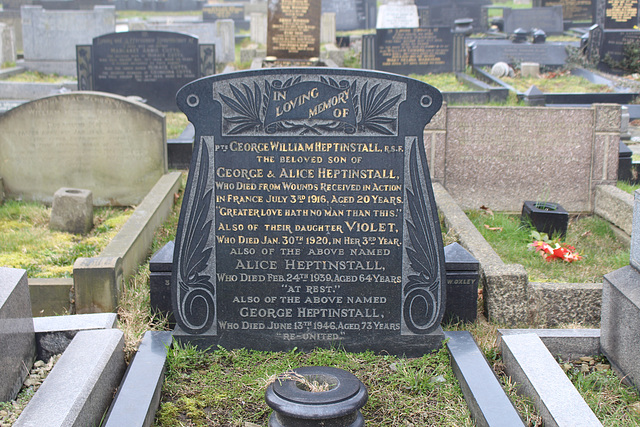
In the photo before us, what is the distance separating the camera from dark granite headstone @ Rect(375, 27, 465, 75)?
14289 mm

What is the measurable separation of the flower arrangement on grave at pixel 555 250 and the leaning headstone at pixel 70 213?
3979 millimetres

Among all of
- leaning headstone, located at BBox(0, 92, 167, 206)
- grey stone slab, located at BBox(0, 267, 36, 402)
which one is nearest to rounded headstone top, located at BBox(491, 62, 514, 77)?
leaning headstone, located at BBox(0, 92, 167, 206)

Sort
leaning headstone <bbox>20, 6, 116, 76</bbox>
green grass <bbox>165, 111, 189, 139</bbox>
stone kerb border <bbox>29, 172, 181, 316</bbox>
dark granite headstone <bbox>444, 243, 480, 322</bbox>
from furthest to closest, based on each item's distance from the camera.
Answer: leaning headstone <bbox>20, 6, 116, 76</bbox>
green grass <bbox>165, 111, 189, 139</bbox>
stone kerb border <bbox>29, 172, 181, 316</bbox>
dark granite headstone <bbox>444, 243, 480, 322</bbox>

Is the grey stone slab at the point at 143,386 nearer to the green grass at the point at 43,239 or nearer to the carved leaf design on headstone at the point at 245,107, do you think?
the carved leaf design on headstone at the point at 245,107

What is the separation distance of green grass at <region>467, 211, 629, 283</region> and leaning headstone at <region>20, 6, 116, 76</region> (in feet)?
37.5

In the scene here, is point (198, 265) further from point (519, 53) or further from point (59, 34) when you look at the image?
point (519, 53)

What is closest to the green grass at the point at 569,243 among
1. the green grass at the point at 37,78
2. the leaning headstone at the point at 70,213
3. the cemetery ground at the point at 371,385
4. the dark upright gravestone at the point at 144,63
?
the cemetery ground at the point at 371,385

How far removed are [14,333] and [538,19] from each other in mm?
22640

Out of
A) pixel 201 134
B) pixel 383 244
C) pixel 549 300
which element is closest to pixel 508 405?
pixel 383 244

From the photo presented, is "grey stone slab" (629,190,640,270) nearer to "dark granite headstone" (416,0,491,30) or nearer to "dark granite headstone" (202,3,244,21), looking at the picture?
"dark granite headstone" (416,0,491,30)

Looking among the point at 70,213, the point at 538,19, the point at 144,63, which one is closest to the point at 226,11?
the point at 538,19

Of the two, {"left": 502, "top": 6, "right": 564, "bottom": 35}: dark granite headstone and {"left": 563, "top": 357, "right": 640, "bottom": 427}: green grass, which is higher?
{"left": 502, "top": 6, "right": 564, "bottom": 35}: dark granite headstone

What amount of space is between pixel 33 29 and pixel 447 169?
11.9 metres

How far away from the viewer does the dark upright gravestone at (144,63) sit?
1133 centimetres
